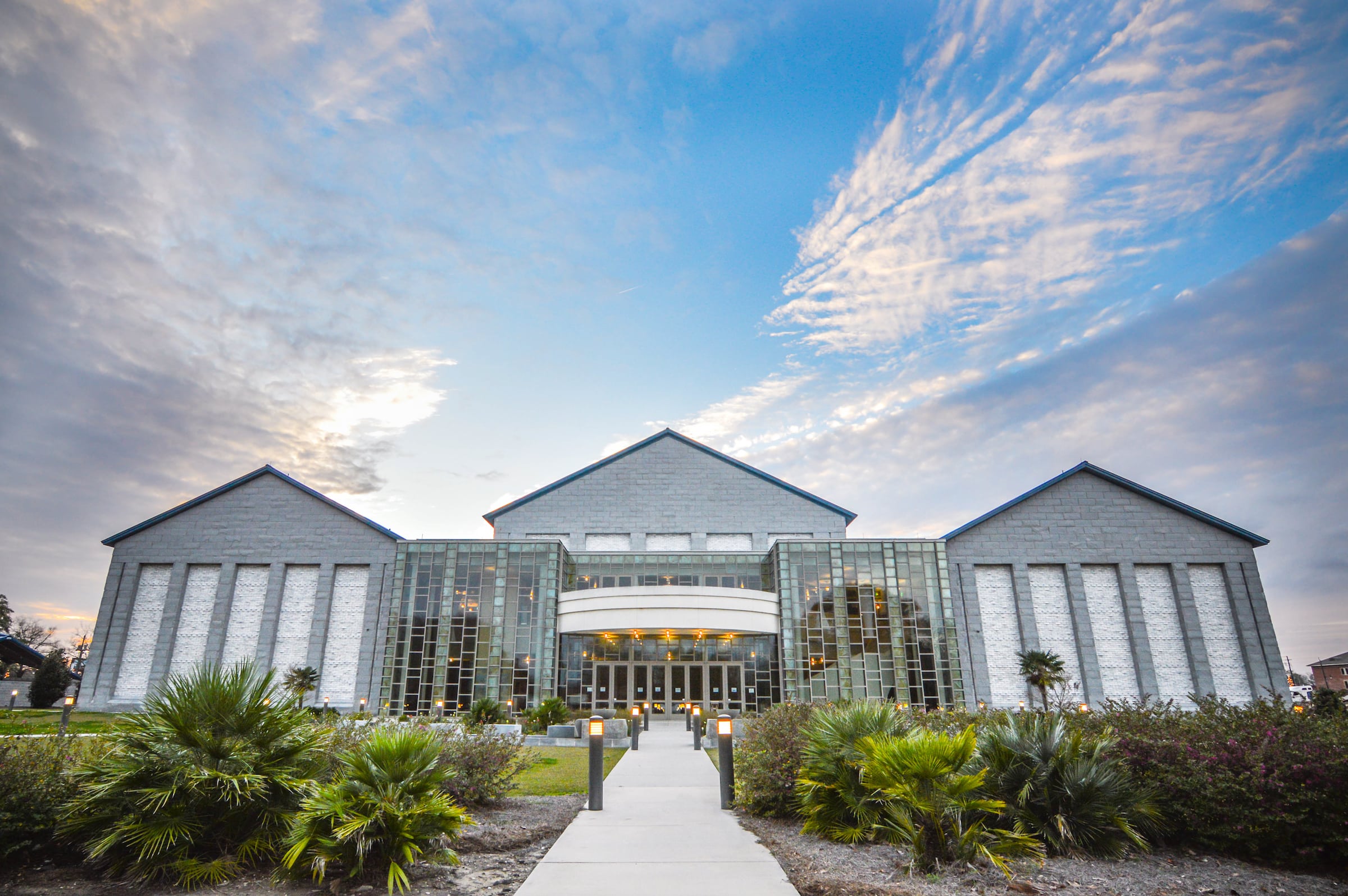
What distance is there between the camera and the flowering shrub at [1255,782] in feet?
24.7

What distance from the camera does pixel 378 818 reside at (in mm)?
6688

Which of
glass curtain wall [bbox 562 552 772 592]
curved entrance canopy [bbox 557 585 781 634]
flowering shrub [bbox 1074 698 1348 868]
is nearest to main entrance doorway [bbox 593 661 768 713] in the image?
curved entrance canopy [bbox 557 585 781 634]

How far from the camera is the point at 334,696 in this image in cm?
3453

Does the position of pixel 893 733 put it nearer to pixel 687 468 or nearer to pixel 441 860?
pixel 441 860

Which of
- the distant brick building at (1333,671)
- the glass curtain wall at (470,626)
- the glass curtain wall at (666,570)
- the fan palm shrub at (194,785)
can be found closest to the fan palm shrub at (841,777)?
the fan palm shrub at (194,785)

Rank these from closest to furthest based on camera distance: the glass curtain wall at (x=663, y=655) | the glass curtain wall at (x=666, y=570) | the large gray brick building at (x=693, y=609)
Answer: the large gray brick building at (x=693, y=609)
the glass curtain wall at (x=663, y=655)
the glass curtain wall at (x=666, y=570)

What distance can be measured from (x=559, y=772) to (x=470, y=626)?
800 inches

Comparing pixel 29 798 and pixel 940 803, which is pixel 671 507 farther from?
pixel 29 798

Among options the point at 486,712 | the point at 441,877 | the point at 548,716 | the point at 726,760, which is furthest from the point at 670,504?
the point at 441,877

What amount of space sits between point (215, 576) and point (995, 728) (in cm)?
4048

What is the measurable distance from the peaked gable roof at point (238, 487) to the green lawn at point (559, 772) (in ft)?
65.6

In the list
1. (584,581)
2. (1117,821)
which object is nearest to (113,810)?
(1117,821)

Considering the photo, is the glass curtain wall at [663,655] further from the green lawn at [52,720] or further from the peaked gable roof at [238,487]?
the green lawn at [52,720]

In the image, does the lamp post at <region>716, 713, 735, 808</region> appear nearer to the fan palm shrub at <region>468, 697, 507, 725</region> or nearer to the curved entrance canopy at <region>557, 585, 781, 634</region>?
the fan palm shrub at <region>468, 697, 507, 725</region>
